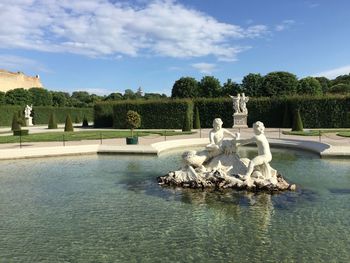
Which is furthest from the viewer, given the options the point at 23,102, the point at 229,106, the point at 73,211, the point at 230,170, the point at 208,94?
the point at 23,102

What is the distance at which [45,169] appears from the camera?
13625 mm

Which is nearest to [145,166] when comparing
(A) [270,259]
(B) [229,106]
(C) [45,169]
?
(C) [45,169]

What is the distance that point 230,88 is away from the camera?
62781mm

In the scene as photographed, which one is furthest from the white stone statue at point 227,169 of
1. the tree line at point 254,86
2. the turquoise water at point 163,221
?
the tree line at point 254,86

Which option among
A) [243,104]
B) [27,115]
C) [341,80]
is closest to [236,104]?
[243,104]

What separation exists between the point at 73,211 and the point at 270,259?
4.47 m

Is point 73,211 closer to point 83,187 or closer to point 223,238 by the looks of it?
point 83,187

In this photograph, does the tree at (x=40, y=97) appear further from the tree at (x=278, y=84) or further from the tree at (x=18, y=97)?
the tree at (x=278, y=84)

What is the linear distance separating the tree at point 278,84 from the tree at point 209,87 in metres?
8.55

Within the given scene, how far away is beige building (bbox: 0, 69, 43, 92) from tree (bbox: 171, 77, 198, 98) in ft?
160

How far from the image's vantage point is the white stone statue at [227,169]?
9.80 metres

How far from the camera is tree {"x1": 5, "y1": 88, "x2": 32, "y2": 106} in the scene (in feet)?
233

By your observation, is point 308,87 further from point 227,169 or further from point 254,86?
point 227,169

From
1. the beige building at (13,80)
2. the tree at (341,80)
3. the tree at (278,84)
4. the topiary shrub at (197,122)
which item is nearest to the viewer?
the topiary shrub at (197,122)
